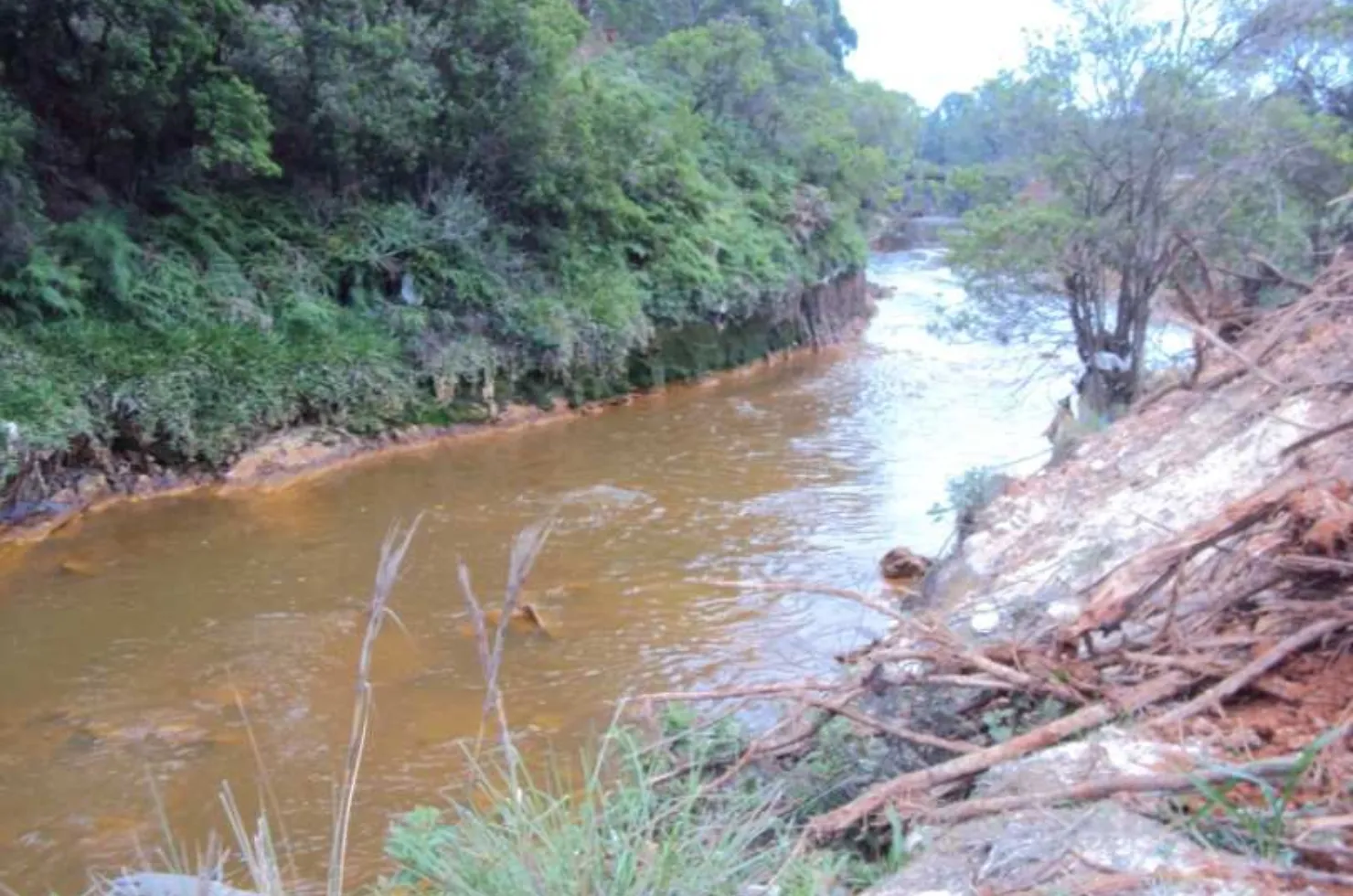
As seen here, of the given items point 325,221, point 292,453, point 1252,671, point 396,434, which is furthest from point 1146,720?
point 325,221

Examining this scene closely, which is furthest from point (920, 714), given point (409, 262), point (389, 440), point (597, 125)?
point (597, 125)

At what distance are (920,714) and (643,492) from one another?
25.9ft

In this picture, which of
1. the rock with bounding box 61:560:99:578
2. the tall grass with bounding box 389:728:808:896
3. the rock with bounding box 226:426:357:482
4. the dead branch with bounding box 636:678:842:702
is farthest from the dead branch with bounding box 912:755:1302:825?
the rock with bounding box 226:426:357:482

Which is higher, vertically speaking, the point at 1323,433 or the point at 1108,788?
the point at 1323,433

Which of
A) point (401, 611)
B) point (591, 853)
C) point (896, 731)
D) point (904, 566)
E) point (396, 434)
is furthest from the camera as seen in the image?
point (396, 434)

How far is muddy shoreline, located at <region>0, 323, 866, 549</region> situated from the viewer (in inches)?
383

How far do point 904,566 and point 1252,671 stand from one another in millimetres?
5603

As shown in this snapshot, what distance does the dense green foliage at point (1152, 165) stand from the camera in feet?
34.3

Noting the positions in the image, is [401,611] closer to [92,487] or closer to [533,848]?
[92,487]

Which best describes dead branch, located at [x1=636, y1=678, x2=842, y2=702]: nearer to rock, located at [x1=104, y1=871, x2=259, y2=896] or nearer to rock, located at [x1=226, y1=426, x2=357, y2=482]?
rock, located at [x1=104, y1=871, x2=259, y2=896]

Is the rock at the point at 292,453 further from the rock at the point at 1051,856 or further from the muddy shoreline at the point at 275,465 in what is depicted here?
the rock at the point at 1051,856

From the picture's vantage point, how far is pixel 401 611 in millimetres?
8086

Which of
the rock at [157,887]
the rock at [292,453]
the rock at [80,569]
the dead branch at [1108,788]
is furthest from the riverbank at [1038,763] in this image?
the rock at [292,453]

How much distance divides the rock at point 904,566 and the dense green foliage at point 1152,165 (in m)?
3.83
